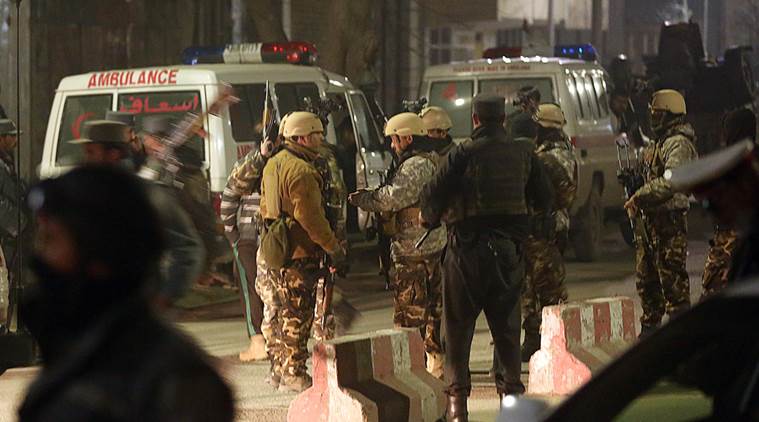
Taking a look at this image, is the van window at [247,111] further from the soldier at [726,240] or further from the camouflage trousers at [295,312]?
the soldier at [726,240]

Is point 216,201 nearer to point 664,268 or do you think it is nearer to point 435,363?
point 435,363

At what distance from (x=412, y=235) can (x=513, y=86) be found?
292 inches

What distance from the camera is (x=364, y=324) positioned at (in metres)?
12.8

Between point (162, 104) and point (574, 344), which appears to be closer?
point (574, 344)

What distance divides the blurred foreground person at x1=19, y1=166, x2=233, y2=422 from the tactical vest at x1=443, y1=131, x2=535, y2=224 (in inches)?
206

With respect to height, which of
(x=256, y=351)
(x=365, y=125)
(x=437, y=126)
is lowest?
(x=256, y=351)

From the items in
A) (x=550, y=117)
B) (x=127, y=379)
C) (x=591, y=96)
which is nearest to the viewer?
(x=127, y=379)

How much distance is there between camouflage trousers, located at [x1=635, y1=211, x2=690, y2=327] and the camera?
1082cm

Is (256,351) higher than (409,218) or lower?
lower

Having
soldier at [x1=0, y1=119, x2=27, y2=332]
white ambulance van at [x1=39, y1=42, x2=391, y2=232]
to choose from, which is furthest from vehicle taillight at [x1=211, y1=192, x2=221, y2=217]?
soldier at [x1=0, y1=119, x2=27, y2=332]

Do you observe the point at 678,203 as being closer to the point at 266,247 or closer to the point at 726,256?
the point at 726,256

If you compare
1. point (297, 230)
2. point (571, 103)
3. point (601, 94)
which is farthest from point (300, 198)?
point (601, 94)

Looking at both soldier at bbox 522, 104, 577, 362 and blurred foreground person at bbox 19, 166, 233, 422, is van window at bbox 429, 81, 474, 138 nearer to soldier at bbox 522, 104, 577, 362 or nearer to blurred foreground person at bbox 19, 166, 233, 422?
soldier at bbox 522, 104, 577, 362

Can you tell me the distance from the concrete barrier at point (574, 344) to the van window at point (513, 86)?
7268mm
